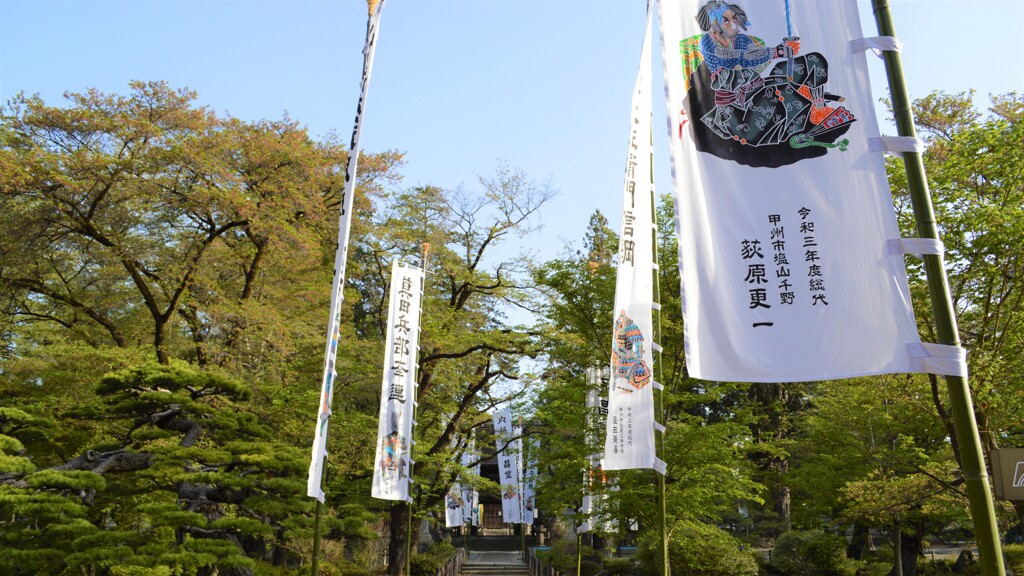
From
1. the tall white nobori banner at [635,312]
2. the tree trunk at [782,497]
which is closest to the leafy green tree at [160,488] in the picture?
the tall white nobori banner at [635,312]

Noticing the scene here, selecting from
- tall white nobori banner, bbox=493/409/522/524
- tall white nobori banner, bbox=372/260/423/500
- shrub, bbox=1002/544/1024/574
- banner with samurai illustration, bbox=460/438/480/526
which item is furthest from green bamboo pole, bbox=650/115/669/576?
tall white nobori banner, bbox=493/409/522/524

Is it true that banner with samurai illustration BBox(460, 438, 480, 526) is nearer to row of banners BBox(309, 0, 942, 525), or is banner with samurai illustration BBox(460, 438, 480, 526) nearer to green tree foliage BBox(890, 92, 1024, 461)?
green tree foliage BBox(890, 92, 1024, 461)

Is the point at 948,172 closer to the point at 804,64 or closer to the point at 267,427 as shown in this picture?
the point at 804,64

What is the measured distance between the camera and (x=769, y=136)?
14.0 ft

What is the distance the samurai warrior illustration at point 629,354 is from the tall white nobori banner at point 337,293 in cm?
409

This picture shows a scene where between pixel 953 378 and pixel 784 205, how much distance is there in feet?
4.25

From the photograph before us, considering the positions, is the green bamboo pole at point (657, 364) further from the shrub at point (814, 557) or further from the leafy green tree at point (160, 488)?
the shrub at point (814, 557)

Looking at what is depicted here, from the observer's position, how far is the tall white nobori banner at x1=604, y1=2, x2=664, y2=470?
28.3 feet

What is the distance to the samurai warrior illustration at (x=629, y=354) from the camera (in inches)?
349

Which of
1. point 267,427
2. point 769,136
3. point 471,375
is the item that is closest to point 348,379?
point 471,375

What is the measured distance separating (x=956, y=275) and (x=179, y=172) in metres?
16.0

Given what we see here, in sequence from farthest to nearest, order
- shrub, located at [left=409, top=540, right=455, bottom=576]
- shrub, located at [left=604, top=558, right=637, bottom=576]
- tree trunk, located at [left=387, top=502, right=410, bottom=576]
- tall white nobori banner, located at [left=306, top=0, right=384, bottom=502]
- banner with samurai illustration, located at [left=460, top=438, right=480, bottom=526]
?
1. shrub, located at [left=409, top=540, right=455, bottom=576]
2. banner with samurai illustration, located at [left=460, top=438, right=480, bottom=526]
3. shrub, located at [left=604, top=558, right=637, bottom=576]
4. tree trunk, located at [left=387, top=502, right=410, bottom=576]
5. tall white nobori banner, located at [left=306, top=0, right=384, bottom=502]

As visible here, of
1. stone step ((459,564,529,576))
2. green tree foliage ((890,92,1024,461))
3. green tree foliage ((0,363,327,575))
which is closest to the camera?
green tree foliage ((0,363,327,575))

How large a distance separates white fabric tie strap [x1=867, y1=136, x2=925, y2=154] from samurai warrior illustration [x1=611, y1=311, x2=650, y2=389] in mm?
5014
